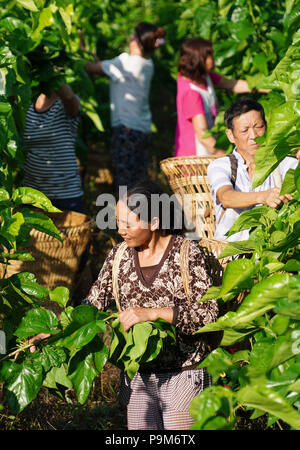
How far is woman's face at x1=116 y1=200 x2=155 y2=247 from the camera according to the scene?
192 cm

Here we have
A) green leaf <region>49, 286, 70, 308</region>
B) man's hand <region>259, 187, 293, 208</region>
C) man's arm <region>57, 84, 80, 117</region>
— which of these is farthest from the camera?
man's arm <region>57, 84, 80, 117</region>

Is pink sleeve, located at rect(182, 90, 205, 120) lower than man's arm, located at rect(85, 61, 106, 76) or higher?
lower

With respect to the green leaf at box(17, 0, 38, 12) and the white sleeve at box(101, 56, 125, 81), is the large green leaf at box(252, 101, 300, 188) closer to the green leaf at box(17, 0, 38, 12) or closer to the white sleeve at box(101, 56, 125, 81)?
the green leaf at box(17, 0, 38, 12)

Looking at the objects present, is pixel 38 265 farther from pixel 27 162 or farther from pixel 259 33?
pixel 259 33

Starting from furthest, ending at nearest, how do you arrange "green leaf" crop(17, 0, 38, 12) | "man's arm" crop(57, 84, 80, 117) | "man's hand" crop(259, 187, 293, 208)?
1. "man's arm" crop(57, 84, 80, 117)
2. "green leaf" crop(17, 0, 38, 12)
3. "man's hand" crop(259, 187, 293, 208)

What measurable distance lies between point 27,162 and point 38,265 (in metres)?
0.67

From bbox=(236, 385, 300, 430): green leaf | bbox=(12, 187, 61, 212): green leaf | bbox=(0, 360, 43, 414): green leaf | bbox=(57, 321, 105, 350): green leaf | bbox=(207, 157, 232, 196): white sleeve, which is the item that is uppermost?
bbox=(207, 157, 232, 196): white sleeve

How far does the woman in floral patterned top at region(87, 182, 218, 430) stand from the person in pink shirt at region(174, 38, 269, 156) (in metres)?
1.50

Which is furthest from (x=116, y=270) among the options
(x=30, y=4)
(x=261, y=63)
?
(x=261, y=63)

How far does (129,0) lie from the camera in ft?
24.1

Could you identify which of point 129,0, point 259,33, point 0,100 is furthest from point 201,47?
point 129,0

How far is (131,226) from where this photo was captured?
1920mm

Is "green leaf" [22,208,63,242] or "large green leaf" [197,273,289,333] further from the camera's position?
"green leaf" [22,208,63,242]

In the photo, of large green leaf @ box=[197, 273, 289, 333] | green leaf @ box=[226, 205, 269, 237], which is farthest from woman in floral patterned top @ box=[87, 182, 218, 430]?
large green leaf @ box=[197, 273, 289, 333]
